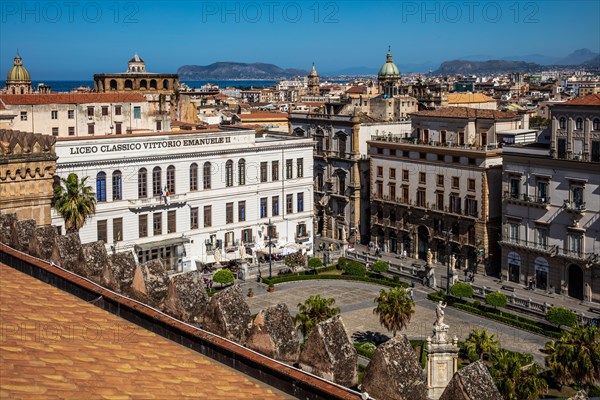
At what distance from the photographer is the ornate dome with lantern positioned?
4648 inches

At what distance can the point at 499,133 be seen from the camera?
67250 mm

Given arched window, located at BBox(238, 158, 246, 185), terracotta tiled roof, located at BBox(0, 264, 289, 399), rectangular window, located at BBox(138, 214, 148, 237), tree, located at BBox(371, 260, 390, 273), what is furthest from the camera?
arched window, located at BBox(238, 158, 246, 185)

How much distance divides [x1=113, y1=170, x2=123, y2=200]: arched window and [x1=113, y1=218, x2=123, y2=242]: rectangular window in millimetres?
1652

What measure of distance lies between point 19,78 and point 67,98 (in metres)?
54.9

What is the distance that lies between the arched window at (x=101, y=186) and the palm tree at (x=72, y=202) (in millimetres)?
3454

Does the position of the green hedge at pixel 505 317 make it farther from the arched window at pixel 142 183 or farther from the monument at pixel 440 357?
the arched window at pixel 142 183

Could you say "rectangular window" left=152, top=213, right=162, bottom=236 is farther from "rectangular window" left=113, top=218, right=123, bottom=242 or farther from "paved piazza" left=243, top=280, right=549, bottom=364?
"paved piazza" left=243, top=280, right=549, bottom=364

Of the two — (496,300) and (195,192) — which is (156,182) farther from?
(496,300)

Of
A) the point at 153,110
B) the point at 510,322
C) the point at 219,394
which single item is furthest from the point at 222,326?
the point at 153,110

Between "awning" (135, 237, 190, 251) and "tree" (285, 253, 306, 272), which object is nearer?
"awning" (135, 237, 190, 251)

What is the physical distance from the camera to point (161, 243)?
2413 inches

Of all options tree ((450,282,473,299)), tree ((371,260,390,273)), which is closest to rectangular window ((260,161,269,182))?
tree ((371,260,390,273))

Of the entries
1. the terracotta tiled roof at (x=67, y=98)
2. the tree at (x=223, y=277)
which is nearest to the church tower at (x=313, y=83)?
the terracotta tiled roof at (x=67, y=98)

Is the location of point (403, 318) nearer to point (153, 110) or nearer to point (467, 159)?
point (467, 159)
